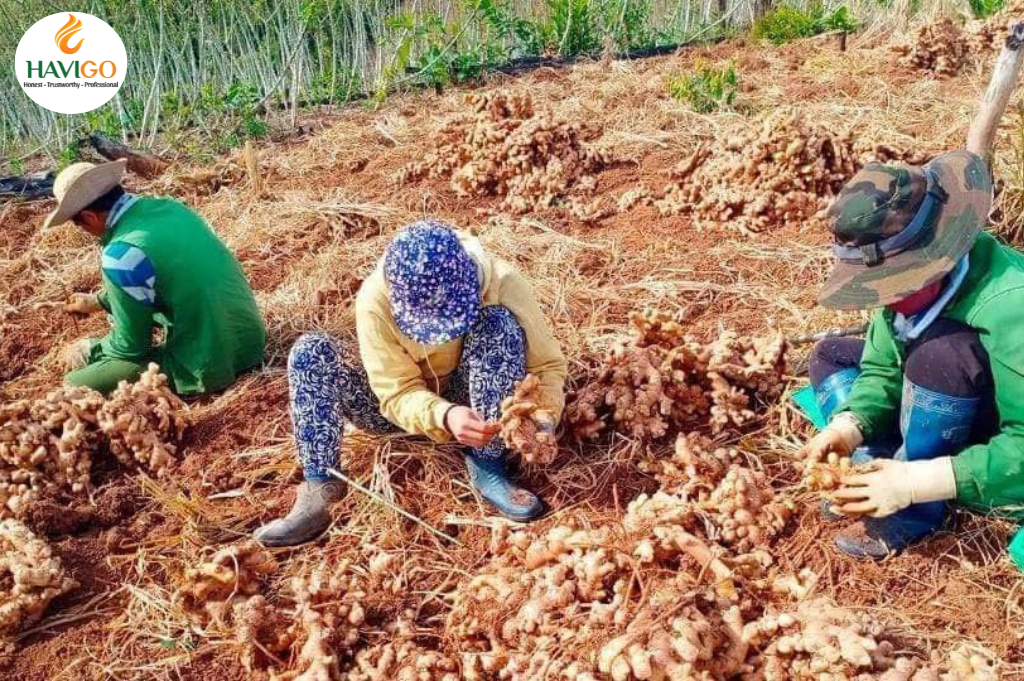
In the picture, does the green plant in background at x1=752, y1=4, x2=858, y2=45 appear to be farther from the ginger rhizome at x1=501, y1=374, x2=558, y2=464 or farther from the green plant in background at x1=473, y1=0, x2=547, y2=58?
the ginger rhizome at x1=501, y1=374, x2=558, y2=464

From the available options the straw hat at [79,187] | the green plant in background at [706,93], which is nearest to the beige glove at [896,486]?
the straw hat at [79,187]

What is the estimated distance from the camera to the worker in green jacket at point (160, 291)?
3334 mm

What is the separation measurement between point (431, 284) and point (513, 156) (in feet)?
10.6

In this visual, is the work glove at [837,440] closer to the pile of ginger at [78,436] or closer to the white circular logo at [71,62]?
the pile of ginger at [78,436]

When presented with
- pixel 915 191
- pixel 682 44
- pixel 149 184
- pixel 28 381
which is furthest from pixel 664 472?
pixel 682 44

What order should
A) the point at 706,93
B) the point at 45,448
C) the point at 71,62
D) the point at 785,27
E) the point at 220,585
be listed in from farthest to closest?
1. the point at 785,27
2. the point at 71,62
3. the point at 706,93
4. the point at 45,448
5. the point at 220,585

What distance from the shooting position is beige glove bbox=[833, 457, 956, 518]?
2004 millimetres

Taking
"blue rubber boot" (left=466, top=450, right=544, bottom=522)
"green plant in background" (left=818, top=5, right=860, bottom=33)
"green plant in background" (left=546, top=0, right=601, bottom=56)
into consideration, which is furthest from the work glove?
"green plant in background" (left=546, top=0, right=601, bottom=56)

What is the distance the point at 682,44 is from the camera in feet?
30.8

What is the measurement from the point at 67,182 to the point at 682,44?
7780 mm

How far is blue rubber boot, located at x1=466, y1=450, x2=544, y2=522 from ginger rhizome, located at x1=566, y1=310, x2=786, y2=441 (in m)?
0.34

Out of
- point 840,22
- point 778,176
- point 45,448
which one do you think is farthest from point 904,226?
point 840,22

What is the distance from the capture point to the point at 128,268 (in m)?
3.29

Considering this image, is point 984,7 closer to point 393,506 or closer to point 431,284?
point 431,284
